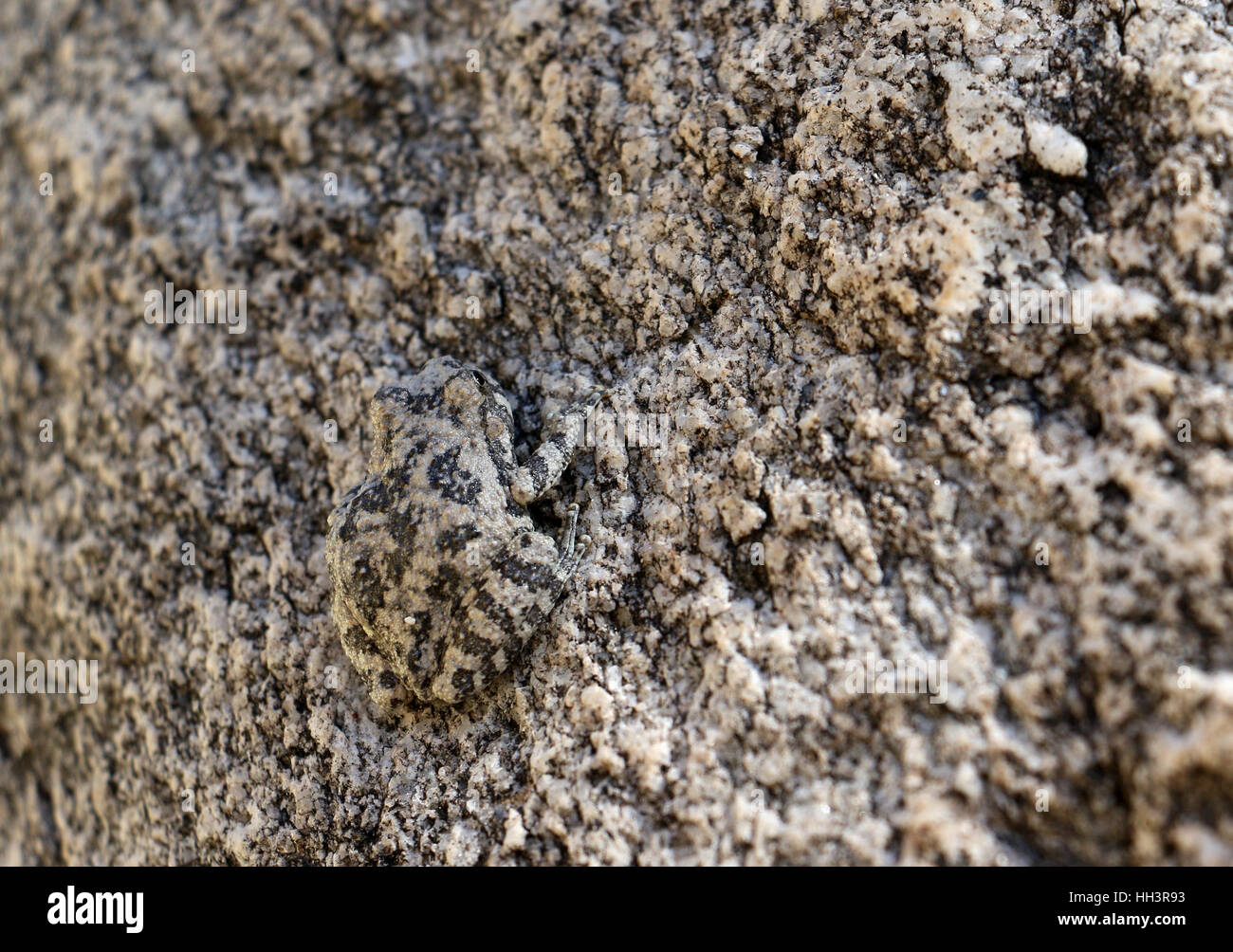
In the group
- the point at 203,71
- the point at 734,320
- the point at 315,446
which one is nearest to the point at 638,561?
the point at 734,320

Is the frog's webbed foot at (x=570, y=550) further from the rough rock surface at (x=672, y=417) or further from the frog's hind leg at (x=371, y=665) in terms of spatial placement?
the frog's hind leg at (x=371, y=665)

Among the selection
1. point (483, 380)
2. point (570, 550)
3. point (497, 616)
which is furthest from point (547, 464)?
point (497, 616)

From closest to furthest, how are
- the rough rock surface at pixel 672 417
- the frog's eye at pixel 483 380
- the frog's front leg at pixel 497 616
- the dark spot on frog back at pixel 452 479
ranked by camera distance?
1. the rough rock surface at pixel 672 417
2. the frog's front leg at pixel 497 616
3. the dark spot on frog back at pixel 452 479
4. the frog's eye at pixel 483 380

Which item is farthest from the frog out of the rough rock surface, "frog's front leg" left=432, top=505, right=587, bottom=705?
the rough rock surface

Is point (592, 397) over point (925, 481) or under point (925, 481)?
over

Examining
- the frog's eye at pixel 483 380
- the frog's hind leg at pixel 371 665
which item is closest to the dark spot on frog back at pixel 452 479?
the frog's eye at pixel 483 380

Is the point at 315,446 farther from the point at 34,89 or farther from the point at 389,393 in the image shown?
the point at 34,89
